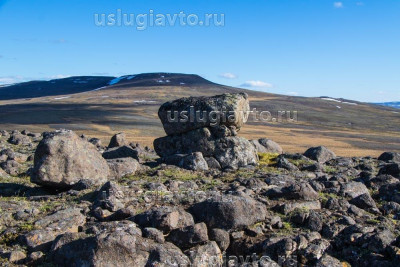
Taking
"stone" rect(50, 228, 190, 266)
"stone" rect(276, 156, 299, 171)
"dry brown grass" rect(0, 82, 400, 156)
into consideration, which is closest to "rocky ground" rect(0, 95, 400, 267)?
"stone" rect(50, 228, 190, 266)

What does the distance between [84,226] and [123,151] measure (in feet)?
52.9

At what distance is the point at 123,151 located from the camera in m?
29.1

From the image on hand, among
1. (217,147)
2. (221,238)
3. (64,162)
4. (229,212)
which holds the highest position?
(64,162)

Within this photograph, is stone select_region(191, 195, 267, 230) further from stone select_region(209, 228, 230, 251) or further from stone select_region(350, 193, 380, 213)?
stone select_region(350, 193, 380, 213)

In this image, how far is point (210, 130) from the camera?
2884cm

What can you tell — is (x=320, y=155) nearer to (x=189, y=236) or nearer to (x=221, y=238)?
(x=221, y=238)

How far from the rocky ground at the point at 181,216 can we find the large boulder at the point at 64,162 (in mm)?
50

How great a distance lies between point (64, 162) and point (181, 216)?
8187mm

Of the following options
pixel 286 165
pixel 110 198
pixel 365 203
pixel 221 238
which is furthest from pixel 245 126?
pixel 221 238

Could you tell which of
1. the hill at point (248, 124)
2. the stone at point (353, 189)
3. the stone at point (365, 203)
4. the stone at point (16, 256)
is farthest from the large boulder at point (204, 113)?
the hill at point (248, 124)

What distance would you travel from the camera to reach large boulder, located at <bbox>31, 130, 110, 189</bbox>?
1805cm

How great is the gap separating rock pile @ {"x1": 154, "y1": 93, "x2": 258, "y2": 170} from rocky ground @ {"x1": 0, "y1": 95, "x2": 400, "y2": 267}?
3.85 metres

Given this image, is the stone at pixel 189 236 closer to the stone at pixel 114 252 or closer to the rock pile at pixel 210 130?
the stone at pixel 114 252

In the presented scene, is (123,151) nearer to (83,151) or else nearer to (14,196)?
(83,151)
